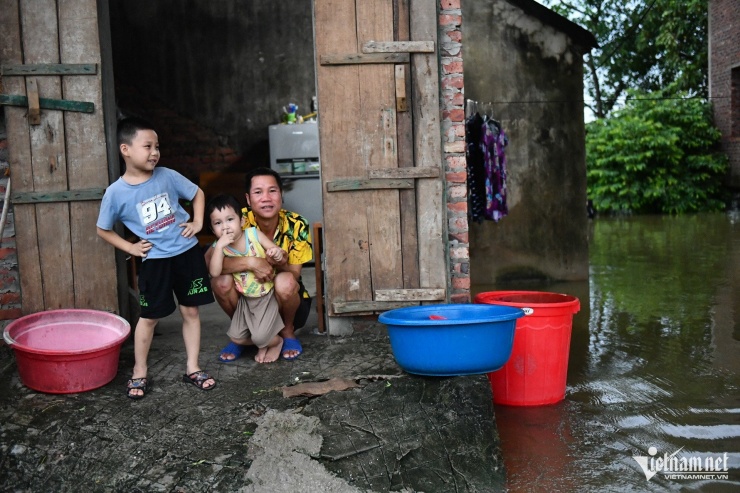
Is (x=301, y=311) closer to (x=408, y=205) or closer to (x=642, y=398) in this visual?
(x=408, y=205)

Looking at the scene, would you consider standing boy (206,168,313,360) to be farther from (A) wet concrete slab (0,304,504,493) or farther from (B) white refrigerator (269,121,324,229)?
(B) white refrigerator (269,121,324,229)

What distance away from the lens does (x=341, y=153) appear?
185 inches

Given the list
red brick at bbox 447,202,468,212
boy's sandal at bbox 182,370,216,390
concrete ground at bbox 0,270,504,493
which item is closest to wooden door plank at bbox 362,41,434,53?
red brick at bbox 447,202,468,212

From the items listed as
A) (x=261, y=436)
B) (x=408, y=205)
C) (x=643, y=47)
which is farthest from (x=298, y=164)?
(x=643, y=47)

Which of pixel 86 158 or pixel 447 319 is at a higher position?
pixel 86 158

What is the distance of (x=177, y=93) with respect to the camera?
35.7 ft

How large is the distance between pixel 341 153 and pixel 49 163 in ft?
5.70

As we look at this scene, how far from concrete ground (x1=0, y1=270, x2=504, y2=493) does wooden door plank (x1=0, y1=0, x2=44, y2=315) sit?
0.58m

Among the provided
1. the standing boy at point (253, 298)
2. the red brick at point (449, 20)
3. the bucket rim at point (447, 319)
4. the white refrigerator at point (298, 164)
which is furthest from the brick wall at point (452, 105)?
the white refrigerator at point (298, 164)

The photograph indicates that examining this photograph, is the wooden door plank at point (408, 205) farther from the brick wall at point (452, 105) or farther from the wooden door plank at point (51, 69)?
the wooden door plank at point (51, 69)

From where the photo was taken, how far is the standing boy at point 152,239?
3.89m

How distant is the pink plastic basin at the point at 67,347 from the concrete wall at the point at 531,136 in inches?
208

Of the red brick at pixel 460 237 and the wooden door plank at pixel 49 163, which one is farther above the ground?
the wooden door plank at pixel 49 163

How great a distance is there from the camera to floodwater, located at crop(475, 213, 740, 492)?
3625 millimetres
